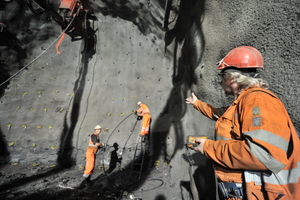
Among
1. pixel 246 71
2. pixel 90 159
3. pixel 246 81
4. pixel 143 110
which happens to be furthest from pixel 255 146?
pixel 143 110

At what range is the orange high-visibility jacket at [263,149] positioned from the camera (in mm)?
974

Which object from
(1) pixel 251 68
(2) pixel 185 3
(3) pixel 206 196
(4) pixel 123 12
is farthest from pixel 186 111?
(4) pixel 123 12

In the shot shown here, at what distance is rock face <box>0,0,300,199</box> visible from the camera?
4.61 m

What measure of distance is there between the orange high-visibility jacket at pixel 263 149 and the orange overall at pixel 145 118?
440cm

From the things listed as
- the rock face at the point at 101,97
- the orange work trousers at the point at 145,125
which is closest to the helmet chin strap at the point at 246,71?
the rock face at the point at 101,97

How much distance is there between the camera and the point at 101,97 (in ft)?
21.1

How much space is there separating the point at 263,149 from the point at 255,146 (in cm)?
5

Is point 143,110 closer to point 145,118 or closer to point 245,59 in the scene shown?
point 145,118

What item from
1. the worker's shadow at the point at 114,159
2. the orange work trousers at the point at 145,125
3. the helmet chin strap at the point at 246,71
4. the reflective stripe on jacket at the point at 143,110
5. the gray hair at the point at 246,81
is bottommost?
the worker's shadow at the point at 114,159

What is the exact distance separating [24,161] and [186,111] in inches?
232

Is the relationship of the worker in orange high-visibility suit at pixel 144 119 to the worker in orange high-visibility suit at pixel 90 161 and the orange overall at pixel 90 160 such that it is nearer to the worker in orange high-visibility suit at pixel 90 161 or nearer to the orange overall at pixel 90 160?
the worker in orange high-visibility suit at pixel 90 161

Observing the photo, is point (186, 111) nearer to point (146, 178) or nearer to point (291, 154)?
point (146, 178)

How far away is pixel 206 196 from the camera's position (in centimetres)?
320

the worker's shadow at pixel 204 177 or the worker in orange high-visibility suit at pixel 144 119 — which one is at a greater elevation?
the worker in orange high-visibility suit at pixel 144 119
